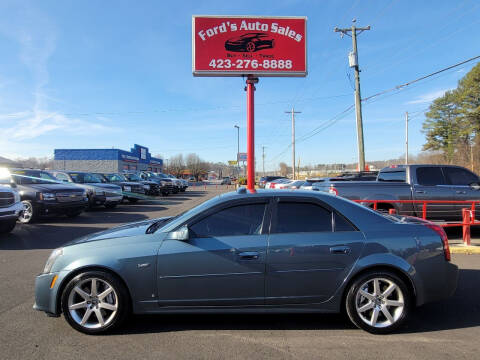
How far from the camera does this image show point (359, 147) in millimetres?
18062

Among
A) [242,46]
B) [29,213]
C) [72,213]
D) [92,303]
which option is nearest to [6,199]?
[29,213]

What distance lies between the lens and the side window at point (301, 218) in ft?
11.2

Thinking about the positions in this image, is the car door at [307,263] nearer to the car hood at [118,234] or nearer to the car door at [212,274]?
the car door at [212,274]

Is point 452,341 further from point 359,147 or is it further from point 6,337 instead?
point 359,147

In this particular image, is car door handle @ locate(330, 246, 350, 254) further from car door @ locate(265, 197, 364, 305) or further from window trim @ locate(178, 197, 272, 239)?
window trim @ locate(178, 197, 272, 239)

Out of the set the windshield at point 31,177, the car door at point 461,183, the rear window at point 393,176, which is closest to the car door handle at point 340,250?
the rear window at point 393,176

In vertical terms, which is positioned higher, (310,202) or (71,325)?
(310,202)

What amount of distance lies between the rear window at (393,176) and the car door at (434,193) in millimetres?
352

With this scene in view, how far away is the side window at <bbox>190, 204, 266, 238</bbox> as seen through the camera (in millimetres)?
3381

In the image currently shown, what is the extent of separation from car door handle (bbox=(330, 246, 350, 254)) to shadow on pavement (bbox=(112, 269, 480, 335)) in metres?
0.87

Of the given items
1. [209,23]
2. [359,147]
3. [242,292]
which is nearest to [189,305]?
[242,292]

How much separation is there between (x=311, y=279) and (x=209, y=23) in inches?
439

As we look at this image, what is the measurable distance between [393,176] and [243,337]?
7221 mm

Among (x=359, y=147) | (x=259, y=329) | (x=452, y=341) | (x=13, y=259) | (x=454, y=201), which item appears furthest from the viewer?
(x=359, y=147)
